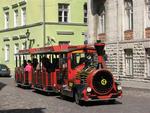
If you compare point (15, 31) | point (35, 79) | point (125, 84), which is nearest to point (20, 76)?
point (35, 79)

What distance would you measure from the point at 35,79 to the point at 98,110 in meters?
10.7

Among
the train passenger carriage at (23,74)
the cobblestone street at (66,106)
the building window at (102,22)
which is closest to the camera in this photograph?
the cobblestone street at (66,106)

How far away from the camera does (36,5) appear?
5044cm

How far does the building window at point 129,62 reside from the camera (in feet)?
109

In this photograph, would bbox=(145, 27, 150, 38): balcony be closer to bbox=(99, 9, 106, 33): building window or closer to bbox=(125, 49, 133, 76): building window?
bbox=(125, 49, 133, 76): building window

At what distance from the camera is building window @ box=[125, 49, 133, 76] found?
33281 mm

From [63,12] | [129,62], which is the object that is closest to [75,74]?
[129,62]

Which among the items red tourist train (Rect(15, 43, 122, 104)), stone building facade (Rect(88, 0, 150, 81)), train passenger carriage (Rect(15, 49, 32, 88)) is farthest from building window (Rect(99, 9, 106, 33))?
red tourist train (Rect(15, 43, 122, 104))

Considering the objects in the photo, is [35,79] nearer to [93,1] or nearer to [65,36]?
[93,1]

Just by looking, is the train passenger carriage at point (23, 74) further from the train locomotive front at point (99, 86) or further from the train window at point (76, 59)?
the train locomotive front at point (99, 86)

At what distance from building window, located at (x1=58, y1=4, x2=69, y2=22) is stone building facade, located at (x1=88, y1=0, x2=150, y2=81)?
11761mm

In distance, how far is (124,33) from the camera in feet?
112

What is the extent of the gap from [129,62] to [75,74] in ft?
40.2

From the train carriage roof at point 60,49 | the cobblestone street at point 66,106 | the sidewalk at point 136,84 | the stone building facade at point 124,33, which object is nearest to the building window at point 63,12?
the stone building facade at point 124,33
